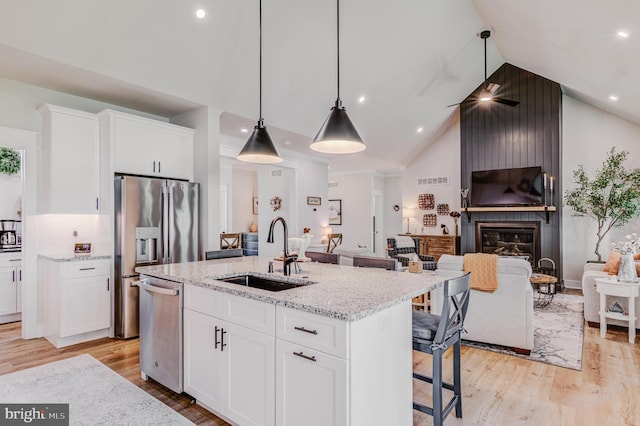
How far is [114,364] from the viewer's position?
3363 mm

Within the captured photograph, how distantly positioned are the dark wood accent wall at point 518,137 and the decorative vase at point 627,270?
304cm

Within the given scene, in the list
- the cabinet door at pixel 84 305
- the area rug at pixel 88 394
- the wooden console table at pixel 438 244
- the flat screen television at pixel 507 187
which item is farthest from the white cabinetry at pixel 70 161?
the flat screen television at pixel 507 187

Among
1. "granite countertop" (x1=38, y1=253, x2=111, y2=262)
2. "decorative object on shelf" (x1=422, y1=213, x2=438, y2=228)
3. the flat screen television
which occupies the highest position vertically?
the flat screen television

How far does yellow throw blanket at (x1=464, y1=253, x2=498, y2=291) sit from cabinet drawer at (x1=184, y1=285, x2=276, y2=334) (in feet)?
8.08

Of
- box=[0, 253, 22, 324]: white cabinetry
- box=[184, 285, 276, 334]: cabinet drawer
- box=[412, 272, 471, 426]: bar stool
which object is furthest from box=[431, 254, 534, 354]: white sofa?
box=[0, 253, 22, 324]: white cabinetry

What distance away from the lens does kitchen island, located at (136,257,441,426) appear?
5.52 ft

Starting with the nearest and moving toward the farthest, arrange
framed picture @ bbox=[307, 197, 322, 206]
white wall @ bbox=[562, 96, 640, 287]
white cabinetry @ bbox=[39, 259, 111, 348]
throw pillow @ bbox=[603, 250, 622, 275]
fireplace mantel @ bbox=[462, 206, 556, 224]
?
white cabinetry @ bbox=[39, 259, 111, 348] → throw pillow @ bbox=[603, 250, 622, 275] → white wall @ bbox=[562, 96, 640, 287] → fireplace mantel @ bbox=[462, 206, 556, 224] → framed picture @ bbox=[307, 197, 322, 206]

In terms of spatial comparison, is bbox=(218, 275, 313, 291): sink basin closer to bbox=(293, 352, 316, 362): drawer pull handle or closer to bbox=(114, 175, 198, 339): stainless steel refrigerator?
bbox=(293, 352, 316, 362): drawer pull handle

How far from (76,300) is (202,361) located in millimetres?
2320

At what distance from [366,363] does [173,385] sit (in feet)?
5.70

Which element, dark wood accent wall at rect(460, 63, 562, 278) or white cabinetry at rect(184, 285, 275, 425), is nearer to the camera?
white cabinetry at rect(184, 285, 275, 425)

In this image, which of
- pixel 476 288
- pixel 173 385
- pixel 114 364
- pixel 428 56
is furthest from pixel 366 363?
pixel 428 56

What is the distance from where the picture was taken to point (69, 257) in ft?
12.8

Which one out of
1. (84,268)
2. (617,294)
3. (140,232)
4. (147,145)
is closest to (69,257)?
(84,268)
